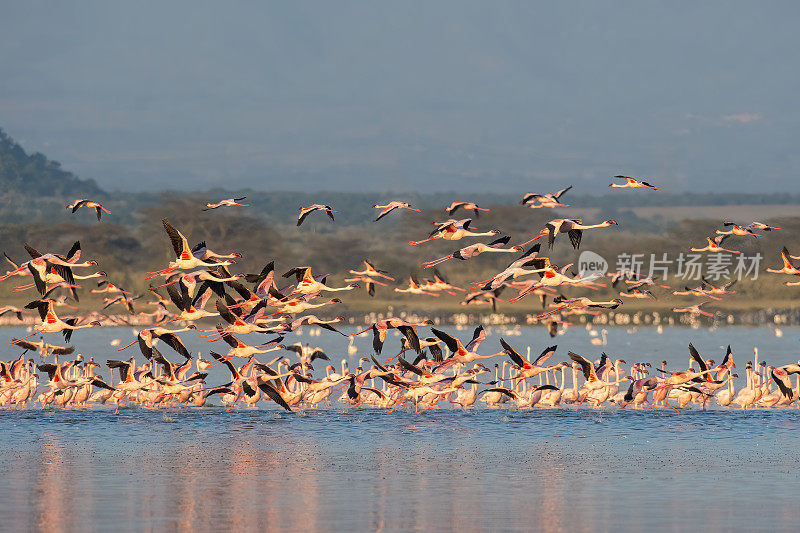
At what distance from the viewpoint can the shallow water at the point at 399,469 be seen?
1958cm

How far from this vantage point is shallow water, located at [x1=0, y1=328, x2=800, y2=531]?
19.6 m

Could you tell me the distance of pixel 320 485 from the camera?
22.7m

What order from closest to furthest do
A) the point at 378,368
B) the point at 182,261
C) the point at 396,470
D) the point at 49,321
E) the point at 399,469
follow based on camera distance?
1. the point at 396,470
2. the point at 399,469
3. the point at 182,261
4. the point at 49,321
5. the point at 378,368

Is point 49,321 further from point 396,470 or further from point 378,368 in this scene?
point 396,470

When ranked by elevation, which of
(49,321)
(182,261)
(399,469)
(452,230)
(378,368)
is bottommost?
(399,469)

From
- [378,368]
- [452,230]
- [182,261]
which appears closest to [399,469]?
[182,261]

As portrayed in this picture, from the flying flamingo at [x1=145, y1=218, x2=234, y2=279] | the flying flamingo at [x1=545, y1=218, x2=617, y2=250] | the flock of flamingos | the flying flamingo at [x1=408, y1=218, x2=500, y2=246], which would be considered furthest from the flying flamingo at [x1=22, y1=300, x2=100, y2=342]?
the flying flamingo at [x1=545, y1=218, x2=617, y2=250]

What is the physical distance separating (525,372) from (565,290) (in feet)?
228

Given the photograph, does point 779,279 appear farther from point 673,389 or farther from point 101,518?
point 101,518

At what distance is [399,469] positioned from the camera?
24.8m

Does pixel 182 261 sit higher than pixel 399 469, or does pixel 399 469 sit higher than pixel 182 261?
pixel 182 261

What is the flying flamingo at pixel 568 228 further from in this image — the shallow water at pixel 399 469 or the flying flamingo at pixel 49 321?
the flying flamingo at pixel 49 321

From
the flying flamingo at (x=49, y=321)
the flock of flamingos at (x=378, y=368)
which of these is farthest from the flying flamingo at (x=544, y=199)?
the flying flamingo at (x=49, y=321)

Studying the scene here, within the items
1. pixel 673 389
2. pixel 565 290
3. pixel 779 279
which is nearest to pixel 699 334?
pixel 565 290
